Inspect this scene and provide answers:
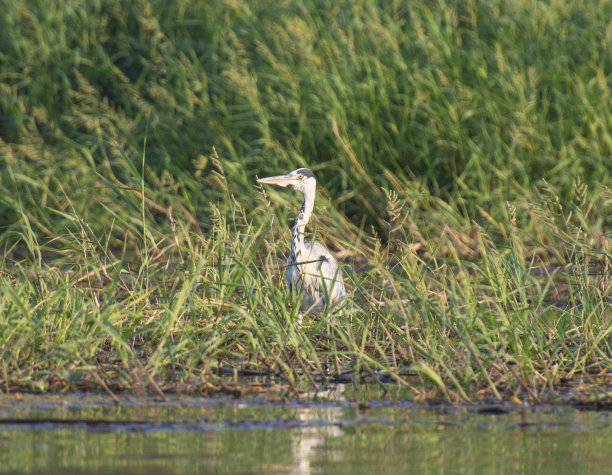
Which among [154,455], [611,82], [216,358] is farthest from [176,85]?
[154,455]

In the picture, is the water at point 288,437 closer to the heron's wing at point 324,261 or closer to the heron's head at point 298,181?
the heron's wing at point 324,261

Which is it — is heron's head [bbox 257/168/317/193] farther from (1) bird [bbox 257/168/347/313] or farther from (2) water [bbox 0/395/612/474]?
(2) water [bbox 0/395/612/474]

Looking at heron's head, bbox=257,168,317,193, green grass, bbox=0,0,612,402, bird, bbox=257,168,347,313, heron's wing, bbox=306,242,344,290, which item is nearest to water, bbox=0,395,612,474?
green grass, bbox=0,0,612,402

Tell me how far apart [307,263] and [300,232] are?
68cm

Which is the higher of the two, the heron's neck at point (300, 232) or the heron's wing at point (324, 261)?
the heron's neck at point (300, 232)

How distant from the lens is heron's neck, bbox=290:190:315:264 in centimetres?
624

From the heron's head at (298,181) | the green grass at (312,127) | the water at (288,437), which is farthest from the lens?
the green grass at (312,127)

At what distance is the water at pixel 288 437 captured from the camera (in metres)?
3.38

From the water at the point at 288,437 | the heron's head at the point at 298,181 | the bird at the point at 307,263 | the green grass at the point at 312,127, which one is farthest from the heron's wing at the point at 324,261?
the water at the point at 288,437

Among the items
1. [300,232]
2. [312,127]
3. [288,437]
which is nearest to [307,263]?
[300,232]

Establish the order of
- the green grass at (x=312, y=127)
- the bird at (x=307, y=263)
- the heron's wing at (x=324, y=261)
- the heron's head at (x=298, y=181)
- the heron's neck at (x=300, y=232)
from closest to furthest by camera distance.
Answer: the bird at (x=307, y=263) < the heron's wing at (x=324, y=261) < the heron's neck at (x=300, y=232) < the heron's head at (x=298, y=181) < the green grass at (x=312, y=127)

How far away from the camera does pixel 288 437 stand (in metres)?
3.80

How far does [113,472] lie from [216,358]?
6.05 ft

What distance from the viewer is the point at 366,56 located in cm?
872
